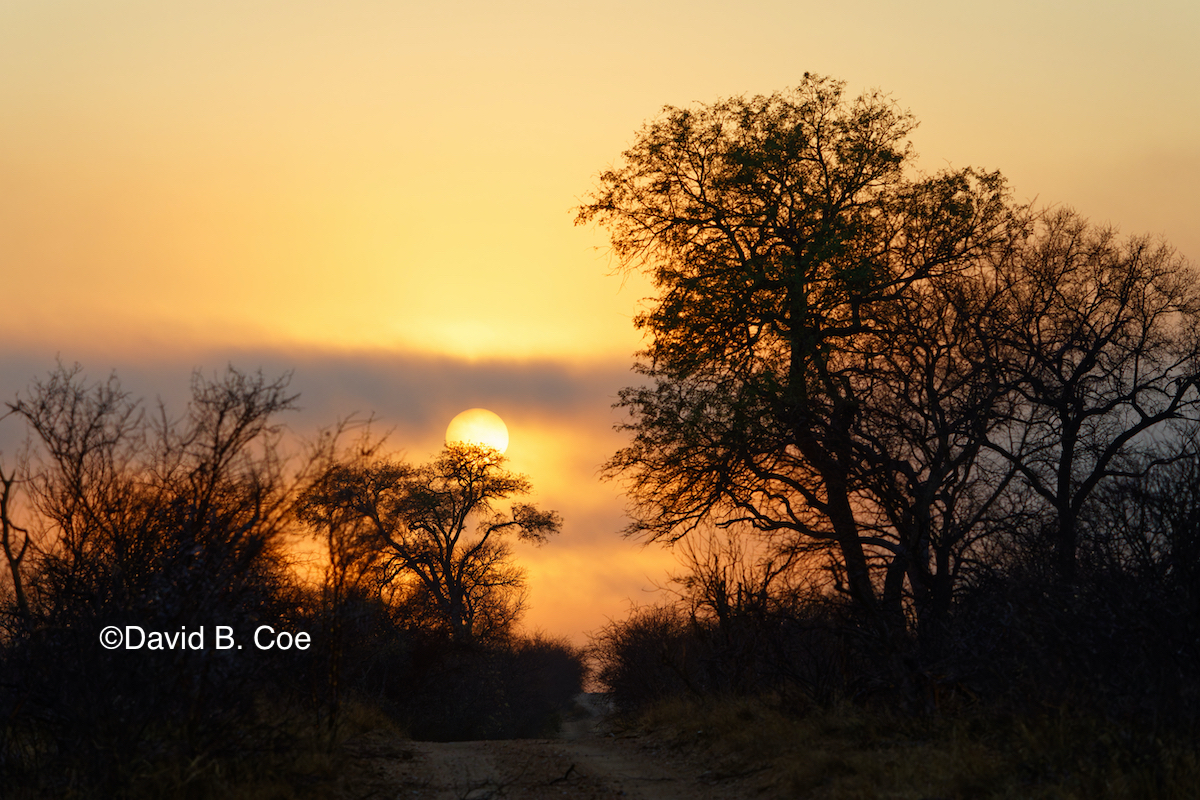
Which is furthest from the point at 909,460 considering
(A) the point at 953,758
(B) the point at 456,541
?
(B) the point at 456,541

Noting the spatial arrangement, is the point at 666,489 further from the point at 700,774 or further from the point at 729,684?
the point at 700,774

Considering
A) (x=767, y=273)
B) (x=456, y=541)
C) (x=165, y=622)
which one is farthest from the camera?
(x=456, y=541)

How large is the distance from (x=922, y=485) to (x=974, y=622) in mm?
3489

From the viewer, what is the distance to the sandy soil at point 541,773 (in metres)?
10.9

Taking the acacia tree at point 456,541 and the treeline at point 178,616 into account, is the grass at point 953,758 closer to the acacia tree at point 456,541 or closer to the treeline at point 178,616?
the treeline at point 178,616

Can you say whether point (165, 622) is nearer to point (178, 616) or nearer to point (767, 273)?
point (178, 616)

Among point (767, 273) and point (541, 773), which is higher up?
point (767, 273)

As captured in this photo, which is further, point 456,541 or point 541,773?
point 456,541

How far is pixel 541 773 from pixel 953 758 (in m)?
5.53

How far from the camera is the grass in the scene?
8047 millimetres

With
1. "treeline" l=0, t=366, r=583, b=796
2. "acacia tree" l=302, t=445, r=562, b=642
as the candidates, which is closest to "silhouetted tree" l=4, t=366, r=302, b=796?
"treeline" l=0, t=366, r=583, b=796

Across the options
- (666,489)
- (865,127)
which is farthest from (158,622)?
(865,127)

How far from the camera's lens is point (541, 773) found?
12336 millimetres

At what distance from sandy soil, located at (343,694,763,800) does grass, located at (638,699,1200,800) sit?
0.52m
